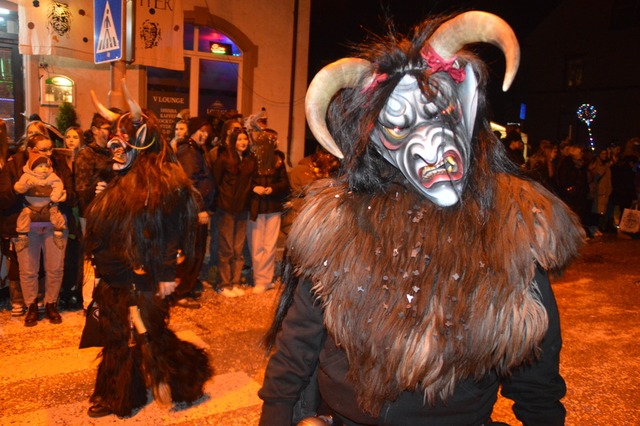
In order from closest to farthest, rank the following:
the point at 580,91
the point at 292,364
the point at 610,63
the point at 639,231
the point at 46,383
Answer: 1. the point at 292,364
2. the point at 46,383
3. the point at 639,231
4. the point at 610,63
5. the point at 580,91

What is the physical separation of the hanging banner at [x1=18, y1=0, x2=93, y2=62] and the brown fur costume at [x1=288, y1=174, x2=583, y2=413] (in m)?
Result: 9.47

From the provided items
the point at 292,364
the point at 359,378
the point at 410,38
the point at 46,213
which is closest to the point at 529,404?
the point at 359,378

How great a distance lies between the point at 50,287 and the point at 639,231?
11891 mm

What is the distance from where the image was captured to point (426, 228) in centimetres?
186

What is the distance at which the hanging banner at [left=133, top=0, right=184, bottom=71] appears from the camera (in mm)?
10320

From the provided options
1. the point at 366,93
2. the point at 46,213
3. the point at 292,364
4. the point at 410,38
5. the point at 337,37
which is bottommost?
the point at 46,213

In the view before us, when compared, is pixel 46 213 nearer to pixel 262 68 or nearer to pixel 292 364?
pixel 292 364

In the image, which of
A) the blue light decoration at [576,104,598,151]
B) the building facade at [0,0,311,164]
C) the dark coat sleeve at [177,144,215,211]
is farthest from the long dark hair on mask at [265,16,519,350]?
the blue light decoration at [576,104,598,151]

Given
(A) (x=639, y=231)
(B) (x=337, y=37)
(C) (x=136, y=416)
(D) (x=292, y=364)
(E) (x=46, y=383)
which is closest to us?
(D) (x=292, y=364)

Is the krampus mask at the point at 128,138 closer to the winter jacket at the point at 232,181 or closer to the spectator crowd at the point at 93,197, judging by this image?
the spectator crowd at the point at 93,197

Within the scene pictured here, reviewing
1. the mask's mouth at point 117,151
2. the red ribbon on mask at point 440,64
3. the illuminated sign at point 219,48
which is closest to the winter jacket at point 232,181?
the mask's mouth at point 117,151

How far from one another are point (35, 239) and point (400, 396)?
5.11 metres

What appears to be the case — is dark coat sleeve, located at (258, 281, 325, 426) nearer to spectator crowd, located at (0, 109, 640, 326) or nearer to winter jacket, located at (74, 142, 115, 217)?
spectator crowd, located at (0, 109, 640, 326)

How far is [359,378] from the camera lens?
1.80 m
